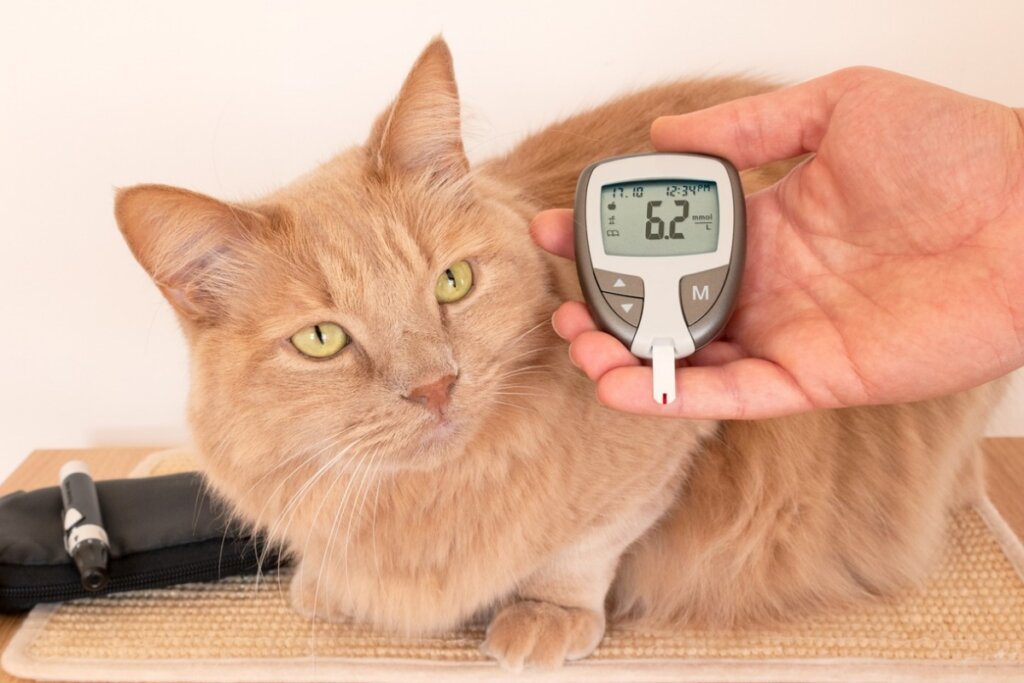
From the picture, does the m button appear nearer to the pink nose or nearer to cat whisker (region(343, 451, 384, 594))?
the pink nose

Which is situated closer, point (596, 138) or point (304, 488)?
point (304, 488)

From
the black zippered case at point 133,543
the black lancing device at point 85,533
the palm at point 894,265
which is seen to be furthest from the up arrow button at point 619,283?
the black lancing device at point 85,533

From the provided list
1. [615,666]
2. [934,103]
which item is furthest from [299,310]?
[934,103]

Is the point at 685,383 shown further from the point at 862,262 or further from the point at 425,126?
the point at 425,126

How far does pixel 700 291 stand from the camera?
117 cm

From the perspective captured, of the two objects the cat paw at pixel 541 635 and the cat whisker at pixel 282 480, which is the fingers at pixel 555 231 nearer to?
the cat whisker at pixel 282 480

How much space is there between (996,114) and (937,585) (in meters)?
0.79

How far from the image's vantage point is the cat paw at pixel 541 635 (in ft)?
4.66

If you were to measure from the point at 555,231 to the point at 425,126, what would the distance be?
0.76 ft

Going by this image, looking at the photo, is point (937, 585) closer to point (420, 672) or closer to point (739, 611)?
point (739, 611)

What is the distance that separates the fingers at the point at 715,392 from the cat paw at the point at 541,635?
0.45m

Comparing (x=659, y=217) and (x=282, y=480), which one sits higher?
(x=659, y=217)

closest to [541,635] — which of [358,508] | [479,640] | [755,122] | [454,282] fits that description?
[479,640]

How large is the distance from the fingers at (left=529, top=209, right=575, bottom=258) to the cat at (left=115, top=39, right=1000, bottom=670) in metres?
0.04
